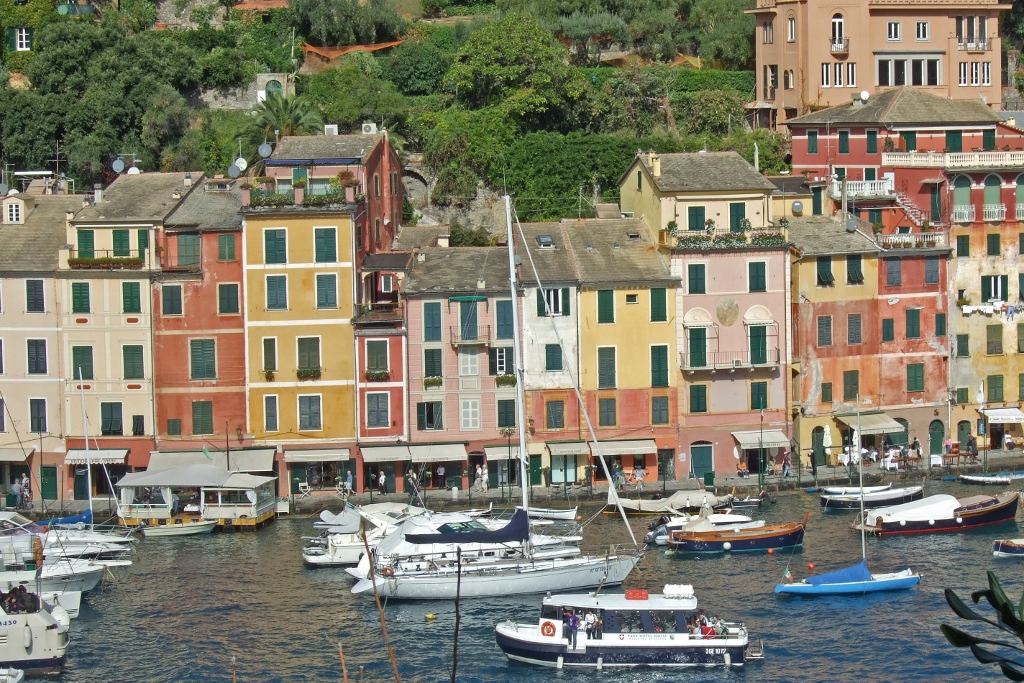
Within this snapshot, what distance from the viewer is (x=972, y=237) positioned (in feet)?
227

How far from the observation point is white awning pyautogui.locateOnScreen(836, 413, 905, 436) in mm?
65500

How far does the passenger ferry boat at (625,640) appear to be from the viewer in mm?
44344

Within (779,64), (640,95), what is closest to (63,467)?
(640,95)

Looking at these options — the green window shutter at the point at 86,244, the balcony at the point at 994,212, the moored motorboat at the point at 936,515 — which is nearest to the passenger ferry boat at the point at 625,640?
the moored motorboat at the point at 936,515

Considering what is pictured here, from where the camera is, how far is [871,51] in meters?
86.1

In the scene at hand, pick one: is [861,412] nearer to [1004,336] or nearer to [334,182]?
[1004,336]

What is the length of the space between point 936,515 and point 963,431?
473 inches

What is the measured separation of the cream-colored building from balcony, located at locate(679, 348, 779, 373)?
954 inches

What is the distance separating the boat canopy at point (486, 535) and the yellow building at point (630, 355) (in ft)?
42.2

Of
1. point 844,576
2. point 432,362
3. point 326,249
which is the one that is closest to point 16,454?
point 326,249

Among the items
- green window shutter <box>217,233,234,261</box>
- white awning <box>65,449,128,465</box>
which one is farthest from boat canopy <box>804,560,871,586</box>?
white awning <box>65,449,128,465</box>

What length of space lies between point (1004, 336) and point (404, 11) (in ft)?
130

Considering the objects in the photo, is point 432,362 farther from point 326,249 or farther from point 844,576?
point 844,576

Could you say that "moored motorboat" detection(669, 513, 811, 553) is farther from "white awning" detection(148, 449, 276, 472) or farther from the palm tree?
the palm tree
